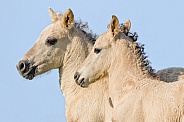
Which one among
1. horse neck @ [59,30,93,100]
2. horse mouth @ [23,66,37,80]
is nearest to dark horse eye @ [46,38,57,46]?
horse neck @ [59,30,93,100]

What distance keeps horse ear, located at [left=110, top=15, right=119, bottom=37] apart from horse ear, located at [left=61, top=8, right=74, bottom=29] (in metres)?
1.63

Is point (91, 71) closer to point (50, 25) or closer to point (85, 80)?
point (85, 80)

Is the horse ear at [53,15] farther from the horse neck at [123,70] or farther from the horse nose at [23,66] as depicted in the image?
the horse neck at [123,70]

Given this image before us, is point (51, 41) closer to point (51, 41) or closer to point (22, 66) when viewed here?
point (51, 41)

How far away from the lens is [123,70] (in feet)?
42.5

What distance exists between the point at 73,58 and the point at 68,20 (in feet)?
2.43

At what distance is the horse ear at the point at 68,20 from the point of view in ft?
47.4

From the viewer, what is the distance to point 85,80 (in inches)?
523

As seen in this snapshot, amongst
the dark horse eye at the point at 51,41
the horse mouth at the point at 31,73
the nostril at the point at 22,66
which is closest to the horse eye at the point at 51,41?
the dark horse eye at the point at 51,41

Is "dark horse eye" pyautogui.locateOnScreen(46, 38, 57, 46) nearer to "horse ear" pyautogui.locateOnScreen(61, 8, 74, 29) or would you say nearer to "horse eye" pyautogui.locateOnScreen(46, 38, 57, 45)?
"horse eye" pyautogui.locateOnScreen(46, 38, 57, 45)

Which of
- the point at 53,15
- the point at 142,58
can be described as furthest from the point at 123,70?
the point at 53,15

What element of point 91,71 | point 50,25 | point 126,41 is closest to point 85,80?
point 91,71

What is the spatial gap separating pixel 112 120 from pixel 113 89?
0.71 metres

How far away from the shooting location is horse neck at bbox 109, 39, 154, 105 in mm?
12703
